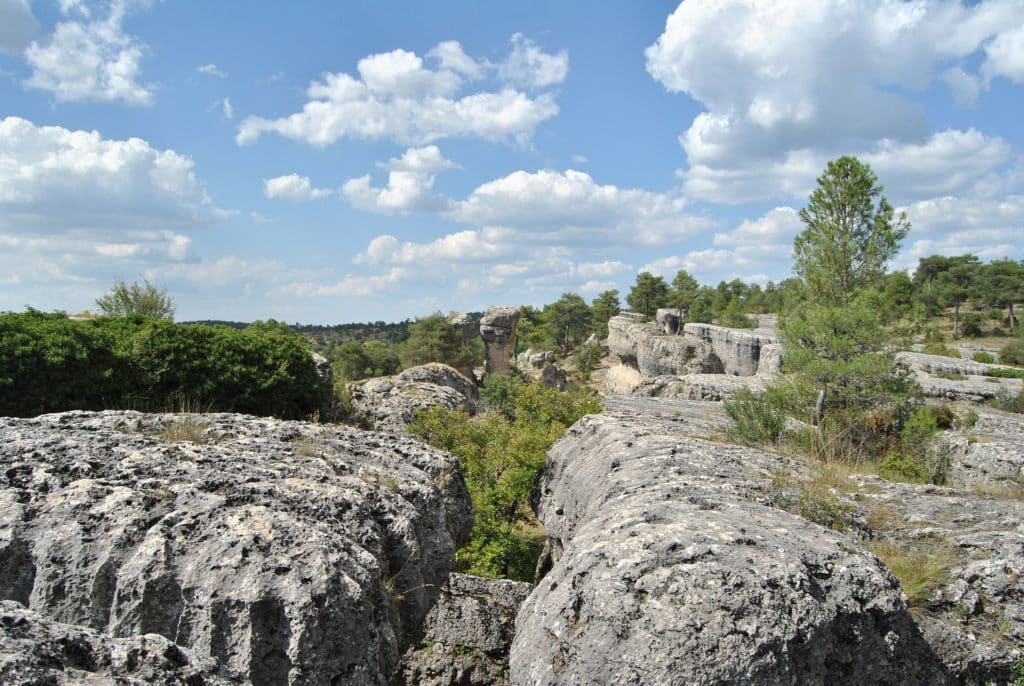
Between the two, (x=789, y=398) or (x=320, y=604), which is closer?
(x=320, y=604)

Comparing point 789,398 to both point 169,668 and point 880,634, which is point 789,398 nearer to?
point 880,634

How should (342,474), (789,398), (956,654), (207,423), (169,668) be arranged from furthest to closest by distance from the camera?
(789,398), (207,423), (342,474), (956,654), (169,668)

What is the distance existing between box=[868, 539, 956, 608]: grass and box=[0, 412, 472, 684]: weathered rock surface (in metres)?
4.10

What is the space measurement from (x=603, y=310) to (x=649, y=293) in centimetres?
618

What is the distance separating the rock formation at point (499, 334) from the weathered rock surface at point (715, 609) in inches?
1704

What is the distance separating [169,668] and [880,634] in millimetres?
4403

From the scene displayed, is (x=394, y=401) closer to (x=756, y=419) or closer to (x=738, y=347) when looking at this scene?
(x=756, y=419)

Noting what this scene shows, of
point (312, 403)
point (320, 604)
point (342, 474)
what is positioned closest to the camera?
point (320, 604)

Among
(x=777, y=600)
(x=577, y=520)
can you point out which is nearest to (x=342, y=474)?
(x=577, y=520)

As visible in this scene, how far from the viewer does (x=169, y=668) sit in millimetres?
2775

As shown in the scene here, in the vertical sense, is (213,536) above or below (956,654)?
above

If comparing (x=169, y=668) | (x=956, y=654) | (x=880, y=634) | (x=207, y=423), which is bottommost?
(x=956, y=654)

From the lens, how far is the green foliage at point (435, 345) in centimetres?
5244

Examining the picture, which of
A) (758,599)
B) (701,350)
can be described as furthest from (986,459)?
(701,350)
